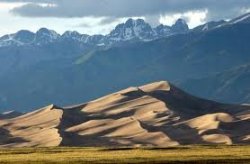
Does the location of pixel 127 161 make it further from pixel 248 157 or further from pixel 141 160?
pixel 248 157

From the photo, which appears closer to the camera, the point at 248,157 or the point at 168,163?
the point at 168,163

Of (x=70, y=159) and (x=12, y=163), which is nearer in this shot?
(x=12, y=163)

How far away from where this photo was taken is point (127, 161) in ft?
283

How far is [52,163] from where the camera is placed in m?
84.6

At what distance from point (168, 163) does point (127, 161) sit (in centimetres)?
524

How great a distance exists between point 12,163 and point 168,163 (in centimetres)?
1810

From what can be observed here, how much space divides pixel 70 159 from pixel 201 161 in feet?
54.5

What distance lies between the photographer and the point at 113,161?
86.6m

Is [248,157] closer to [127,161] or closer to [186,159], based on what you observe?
[186,159]

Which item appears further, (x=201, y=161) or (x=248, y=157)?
(x=248, y=157)

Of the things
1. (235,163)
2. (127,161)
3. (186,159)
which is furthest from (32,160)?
(235,163)

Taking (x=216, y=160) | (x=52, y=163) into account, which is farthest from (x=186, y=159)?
(x=52, y=163)

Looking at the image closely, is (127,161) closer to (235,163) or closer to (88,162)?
(88,162)

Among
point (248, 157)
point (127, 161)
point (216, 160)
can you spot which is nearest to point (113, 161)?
point (127, 161)
